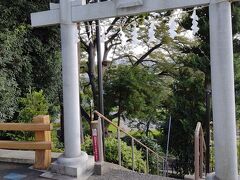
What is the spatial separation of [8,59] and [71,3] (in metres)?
4.02

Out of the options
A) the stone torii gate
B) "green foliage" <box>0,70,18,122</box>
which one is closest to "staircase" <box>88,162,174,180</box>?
the stone torii gate

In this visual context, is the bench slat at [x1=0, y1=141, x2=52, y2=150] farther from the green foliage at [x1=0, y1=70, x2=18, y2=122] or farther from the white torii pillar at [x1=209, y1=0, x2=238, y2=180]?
the white torii pillar at [x1=209, y1=0, x2=238, y2=180]

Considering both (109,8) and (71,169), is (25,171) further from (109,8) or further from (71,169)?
(109,8)

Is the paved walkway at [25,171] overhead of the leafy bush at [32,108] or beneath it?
beneath

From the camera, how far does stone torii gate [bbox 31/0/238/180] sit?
13.9ft

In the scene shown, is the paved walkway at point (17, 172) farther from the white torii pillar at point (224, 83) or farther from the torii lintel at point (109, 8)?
the white torii pillar at point (224, 83)

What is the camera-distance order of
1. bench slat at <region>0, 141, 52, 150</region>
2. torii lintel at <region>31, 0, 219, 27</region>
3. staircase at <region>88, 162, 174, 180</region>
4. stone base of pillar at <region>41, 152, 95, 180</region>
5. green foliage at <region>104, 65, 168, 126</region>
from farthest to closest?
green foliage at <region>104, 65, 168, 126</region>, bench slat at <region>0, 141, 52, 150</region>, staircase at <region>88, 162, 174, 180</region>, stone base of pillar at <region>41, 152, 95, 180</region>, torii lintel at <region>31, 0, 219, 27</region>

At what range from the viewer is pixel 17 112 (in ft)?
31.1

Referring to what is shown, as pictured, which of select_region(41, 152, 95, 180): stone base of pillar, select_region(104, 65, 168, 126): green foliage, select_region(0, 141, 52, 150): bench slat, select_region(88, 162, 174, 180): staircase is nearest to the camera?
select_region(41, 152, 95, 180): stone base of pillar

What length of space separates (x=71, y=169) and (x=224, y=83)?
2638 millimetres

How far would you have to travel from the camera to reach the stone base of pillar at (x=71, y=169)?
16.9 ft

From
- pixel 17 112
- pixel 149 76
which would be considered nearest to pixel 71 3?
pixel 17 112

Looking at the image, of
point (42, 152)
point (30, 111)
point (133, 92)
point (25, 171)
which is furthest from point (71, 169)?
point (133, 92)

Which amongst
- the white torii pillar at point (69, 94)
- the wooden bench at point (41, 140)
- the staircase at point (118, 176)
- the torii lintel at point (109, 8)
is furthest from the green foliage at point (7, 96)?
the staircase at point (118, 176)
